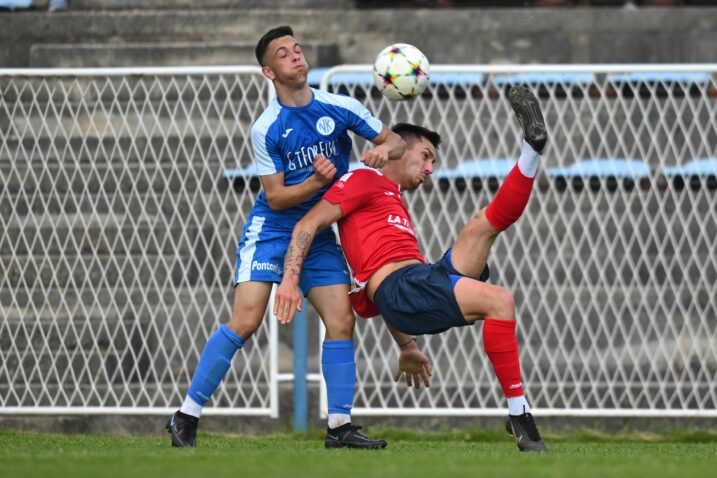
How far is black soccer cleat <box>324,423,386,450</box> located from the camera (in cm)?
632

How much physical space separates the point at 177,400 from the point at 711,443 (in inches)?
127

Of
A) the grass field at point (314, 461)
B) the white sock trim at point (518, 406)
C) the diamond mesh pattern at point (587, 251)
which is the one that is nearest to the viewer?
the grass field at point (314, 461)

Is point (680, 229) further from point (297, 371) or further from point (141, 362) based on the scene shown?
point (141, 362)

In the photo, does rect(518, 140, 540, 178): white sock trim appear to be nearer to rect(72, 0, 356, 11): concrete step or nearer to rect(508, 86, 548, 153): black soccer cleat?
Result: rect(508, 86, 548, 153): black soccer cleat

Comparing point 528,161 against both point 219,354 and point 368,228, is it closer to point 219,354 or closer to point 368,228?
point 368,228

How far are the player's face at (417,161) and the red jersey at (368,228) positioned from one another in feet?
0.47

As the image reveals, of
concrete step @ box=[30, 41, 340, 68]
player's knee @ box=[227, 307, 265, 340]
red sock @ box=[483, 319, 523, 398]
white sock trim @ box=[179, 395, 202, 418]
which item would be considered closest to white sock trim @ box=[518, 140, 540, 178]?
red sock @ box=[483, 319, 523, 398]

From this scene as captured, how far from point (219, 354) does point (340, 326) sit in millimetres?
561

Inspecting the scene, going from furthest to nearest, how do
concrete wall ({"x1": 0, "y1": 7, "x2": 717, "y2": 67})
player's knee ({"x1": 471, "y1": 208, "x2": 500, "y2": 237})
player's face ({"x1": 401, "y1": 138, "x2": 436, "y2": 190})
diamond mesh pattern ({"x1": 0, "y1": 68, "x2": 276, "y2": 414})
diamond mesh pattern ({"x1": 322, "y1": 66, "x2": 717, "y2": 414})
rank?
concrete wall ({"x1": 0, "y1": 7, "x2": 717, "y2": 67})
diamond mesh pattern ({"x1": 0, "y1": 68, "x2": 276, "y2": 414})
diamond mesh pattern ({"x1": 322, "y1": 66, "x2": 717, "y2": 414})
player's face ({"x1": 401, "y1": 138, "x2": 436, "y2": 190})
player's knee ({"x1": 471, "y1": 208, "x2": 500, "y2": 237})

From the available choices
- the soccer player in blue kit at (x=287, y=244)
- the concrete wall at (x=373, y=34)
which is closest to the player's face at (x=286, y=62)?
the soccer player in blue kit at (x=287, y=244)

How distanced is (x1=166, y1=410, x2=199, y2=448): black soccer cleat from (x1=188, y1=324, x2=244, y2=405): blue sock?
91mm

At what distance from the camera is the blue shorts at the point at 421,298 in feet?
19.8

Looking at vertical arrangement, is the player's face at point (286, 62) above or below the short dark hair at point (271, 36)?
below

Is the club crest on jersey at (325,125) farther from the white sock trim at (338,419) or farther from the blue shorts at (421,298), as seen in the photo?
the white sock trim at (338,419)
